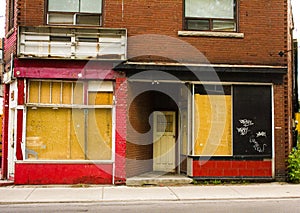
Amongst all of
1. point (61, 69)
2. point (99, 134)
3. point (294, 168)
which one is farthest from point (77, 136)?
point (294, 168)

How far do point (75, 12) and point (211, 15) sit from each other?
4082 mm

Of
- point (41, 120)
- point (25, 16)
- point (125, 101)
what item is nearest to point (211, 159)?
point (125, 101)

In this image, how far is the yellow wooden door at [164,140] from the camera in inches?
583

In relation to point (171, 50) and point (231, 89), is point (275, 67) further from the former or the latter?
point (171, 50)

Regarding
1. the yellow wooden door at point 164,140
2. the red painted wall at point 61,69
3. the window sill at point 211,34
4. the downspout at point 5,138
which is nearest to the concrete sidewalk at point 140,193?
the downspout at point 5,138

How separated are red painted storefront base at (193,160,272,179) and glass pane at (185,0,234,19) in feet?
14.4

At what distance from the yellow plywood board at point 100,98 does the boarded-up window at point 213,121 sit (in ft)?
8.30

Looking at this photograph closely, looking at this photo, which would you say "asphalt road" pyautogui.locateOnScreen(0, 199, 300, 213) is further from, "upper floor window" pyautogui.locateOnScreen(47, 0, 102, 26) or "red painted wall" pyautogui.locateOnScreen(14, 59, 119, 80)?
"upper floor window" pyautogui.locateOnScreen(47, 0, 102, 26)

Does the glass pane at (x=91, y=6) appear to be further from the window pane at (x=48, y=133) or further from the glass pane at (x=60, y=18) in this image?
the window pane at (x=48, y=133)

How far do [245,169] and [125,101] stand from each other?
405 centimetres

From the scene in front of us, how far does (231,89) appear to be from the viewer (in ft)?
43.4

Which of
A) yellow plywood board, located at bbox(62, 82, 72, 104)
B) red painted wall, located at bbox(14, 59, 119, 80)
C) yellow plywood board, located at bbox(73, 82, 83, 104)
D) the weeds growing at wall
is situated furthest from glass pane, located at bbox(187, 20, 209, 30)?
the weeds growing at wall

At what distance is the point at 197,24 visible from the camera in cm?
1341

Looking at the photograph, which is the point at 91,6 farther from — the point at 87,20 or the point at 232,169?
the point at 232,169
